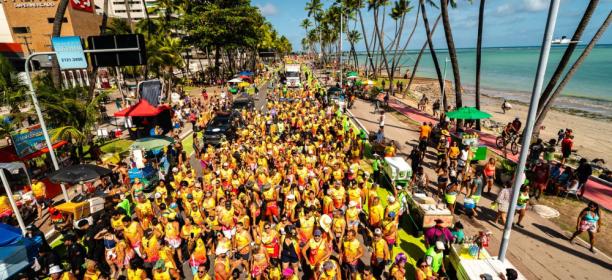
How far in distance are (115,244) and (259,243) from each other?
384 centimetres

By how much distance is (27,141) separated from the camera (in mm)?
12547

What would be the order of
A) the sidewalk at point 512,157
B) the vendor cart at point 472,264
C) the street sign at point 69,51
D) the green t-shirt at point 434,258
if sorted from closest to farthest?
the vendor cart at point 472,264 → the green t-shirt at point 434,258 → the street sign at point 69,51 → the sidewalk at point 512,157

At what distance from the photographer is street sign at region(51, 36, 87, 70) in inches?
393

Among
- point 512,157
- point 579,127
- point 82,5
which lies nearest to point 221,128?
point 512,157

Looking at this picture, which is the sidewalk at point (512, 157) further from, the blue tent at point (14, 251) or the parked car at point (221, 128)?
the blue tent at point (14, 251)

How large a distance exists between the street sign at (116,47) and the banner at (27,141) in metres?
4.69

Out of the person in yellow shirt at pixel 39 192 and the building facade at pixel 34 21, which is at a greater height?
the building facade at pixel 34 21

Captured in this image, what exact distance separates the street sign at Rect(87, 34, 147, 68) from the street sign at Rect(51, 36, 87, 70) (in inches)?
27.7

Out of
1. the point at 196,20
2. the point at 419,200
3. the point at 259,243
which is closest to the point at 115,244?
the point at 259,243

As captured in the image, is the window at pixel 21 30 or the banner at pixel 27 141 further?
the window at pixel 21 30

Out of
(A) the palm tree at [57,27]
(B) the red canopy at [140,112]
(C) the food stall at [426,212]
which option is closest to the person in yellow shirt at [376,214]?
(C) the food stall at [426,212]

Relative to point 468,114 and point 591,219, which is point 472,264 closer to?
point 591,219

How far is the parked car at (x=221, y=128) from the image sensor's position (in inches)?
712

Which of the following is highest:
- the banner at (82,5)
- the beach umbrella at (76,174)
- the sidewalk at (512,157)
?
the banner at (82,5)
